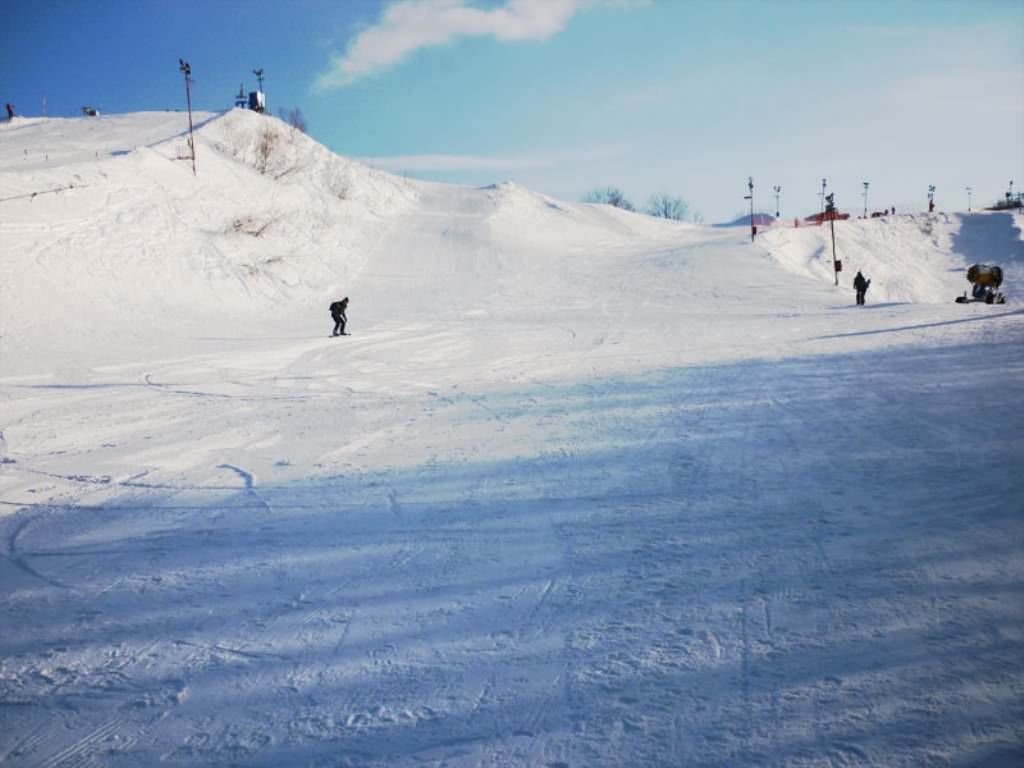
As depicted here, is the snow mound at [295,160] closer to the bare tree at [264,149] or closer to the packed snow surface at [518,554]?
the bare tree at [264,149]

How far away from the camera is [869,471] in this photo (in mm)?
5613

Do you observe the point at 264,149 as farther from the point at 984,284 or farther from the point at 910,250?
the point at 910,250

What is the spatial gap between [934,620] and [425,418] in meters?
6.37

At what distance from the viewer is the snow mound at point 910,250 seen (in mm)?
46344

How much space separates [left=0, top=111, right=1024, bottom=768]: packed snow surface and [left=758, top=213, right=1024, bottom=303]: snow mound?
114ft

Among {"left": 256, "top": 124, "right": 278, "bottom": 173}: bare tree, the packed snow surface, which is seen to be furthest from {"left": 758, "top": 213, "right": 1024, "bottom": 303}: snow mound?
the packed snow surface

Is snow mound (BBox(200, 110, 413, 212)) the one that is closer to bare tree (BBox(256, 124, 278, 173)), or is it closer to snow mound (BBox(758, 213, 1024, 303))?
bare tree (BBox(256, 124, 278, 173))

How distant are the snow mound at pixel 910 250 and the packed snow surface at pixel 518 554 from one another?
34.8 meters

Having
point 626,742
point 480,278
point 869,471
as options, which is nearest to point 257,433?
point 626,742

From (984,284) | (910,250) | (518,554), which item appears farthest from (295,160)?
(910,250)

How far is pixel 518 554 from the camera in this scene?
14.4 ft

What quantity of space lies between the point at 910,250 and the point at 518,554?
6455 cm

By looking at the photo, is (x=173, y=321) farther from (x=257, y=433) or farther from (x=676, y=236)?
(x=676, y=236)

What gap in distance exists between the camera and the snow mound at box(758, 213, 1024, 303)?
46344mm
